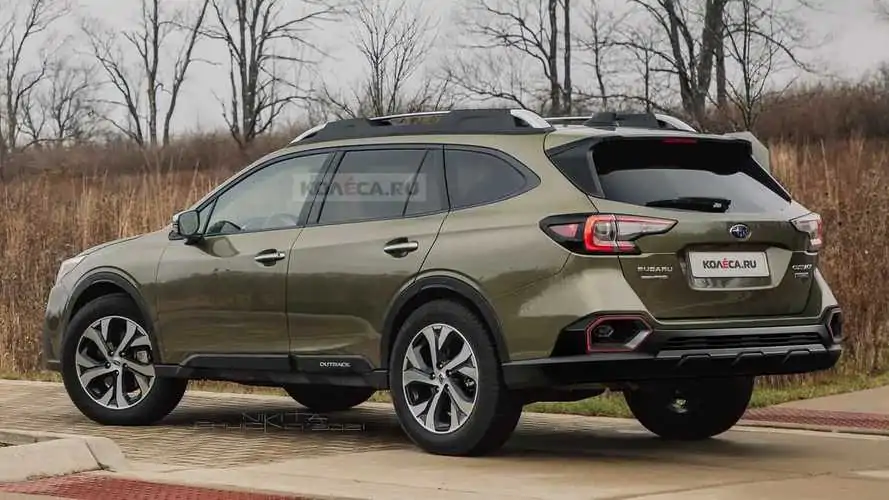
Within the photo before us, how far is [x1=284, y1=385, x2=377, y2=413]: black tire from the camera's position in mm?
10570

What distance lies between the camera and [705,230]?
7.50 meters

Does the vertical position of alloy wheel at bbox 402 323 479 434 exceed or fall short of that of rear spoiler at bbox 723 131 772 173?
it falls short

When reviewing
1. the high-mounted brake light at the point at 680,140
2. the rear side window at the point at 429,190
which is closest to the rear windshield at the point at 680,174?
the high-mounted brake light at the point at 680,140

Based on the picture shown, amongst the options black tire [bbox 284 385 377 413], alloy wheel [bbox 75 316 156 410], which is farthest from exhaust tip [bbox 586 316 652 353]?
black tire [bbox 284 385 377 413]

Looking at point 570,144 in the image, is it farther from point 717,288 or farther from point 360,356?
point 360,356

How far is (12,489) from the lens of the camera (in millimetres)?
6828

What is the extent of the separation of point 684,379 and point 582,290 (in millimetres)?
719

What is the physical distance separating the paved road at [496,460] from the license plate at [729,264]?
956mm

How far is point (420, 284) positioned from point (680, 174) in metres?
1.45

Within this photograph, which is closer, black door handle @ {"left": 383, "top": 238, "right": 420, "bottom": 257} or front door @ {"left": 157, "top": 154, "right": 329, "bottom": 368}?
black door handle @ {"left": 383, "top": 238, "right": 420, "bottom": 257}

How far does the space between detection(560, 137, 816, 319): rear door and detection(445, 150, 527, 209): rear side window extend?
479 millimetres

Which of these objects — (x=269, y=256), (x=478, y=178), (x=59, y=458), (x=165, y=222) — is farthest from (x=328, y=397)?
(x=165, y=222)

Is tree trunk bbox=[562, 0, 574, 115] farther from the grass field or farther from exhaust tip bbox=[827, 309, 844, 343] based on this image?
exhaust tip bbox=[827, 309, 844, 343]

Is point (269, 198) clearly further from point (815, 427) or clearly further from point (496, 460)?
point (815, 427)
